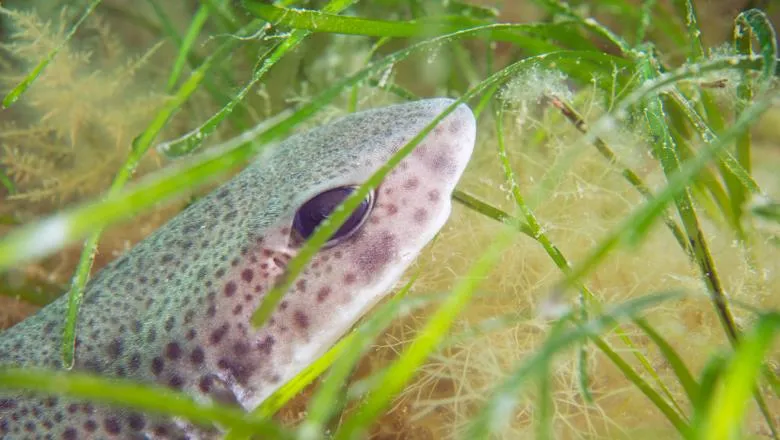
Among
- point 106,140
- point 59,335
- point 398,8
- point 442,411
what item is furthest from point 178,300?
point 398,8

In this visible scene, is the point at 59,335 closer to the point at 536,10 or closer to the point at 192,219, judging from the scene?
the point at 192,219

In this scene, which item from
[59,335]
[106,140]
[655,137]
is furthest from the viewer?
[106,140]

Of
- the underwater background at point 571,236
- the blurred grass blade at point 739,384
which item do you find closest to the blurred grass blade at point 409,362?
the underwater background at point 571,236

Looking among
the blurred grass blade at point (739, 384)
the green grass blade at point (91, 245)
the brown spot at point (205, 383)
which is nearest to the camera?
the blurred grass blade at point (739, 384)

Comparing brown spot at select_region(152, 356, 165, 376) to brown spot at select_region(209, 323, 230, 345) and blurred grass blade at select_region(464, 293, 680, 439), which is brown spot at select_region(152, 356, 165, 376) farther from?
blurred grass blade at select_region(464, 293, 680, 439)

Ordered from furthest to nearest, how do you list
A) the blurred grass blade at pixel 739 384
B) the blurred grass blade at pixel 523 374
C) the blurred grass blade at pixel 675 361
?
the blurred grass blade at pixel 675 361 < the blurred grass blade at pixel 523 374 < the blurred grass blade at pixel 739 384

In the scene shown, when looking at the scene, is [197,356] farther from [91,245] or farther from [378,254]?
[378,254]

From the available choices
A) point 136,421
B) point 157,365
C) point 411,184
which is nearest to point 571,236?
point 411,184

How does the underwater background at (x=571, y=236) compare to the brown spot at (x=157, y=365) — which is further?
the brown spot at (x=157, y=365)

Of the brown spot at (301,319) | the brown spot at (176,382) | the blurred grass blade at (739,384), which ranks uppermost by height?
the blurred grass blade at (739,384)

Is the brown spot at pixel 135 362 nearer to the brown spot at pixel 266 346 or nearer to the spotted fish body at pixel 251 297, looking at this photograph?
the spotted fish body at pixel 251 297
